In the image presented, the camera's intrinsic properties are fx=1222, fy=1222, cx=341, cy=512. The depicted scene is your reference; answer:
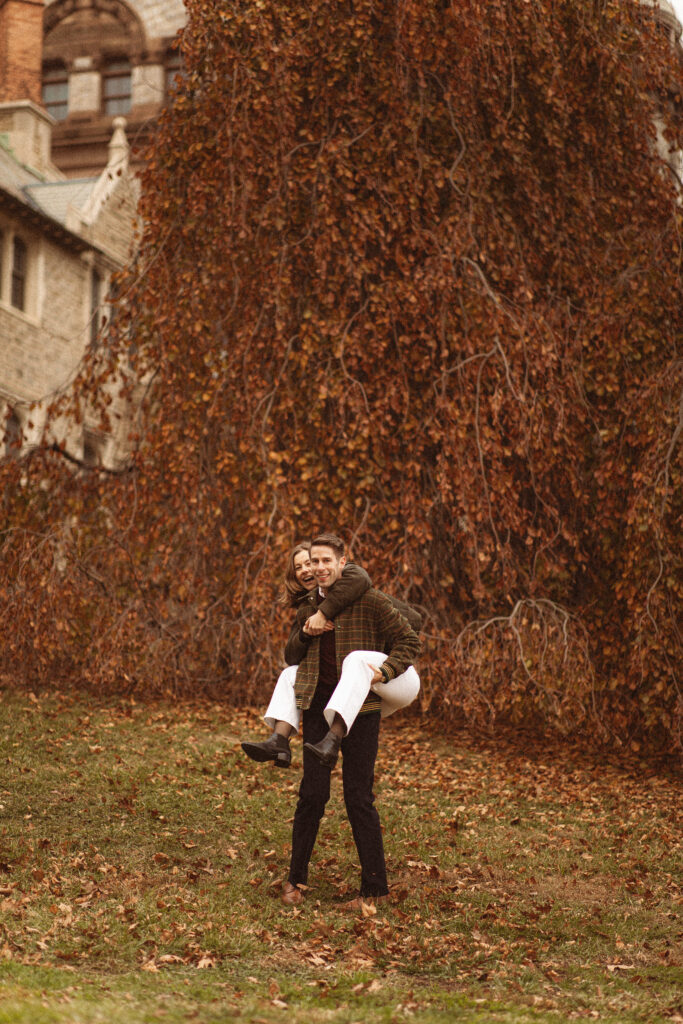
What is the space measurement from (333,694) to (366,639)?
0.37m

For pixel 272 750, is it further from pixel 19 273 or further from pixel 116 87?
pixel 116 87

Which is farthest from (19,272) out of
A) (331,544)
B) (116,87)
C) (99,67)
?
(331,544)

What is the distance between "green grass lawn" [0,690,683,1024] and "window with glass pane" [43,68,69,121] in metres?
28.2

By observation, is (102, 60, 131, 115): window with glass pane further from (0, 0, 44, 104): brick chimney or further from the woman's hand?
the woman's hand

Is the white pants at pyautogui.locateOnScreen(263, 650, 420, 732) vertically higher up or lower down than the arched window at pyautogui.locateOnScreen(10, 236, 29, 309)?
lower down

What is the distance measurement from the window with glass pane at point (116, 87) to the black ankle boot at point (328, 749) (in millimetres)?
31715

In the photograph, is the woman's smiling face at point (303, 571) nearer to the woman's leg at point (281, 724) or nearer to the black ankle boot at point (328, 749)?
the woman's leg at point (281, 724)

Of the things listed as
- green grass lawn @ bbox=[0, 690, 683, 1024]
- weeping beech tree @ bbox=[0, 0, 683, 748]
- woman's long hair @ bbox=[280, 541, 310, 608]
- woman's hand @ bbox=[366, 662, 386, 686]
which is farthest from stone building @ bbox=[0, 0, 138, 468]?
woman's hand @ bbox=[366, 662, 386, 686]

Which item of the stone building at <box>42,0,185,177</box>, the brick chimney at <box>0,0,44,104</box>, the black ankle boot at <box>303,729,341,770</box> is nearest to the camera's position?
the black ankle boot at <box>303,729,341,770</box>

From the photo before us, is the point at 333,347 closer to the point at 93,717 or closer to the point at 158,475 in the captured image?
the point at 158,475

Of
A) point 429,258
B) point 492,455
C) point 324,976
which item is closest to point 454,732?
point 492,455

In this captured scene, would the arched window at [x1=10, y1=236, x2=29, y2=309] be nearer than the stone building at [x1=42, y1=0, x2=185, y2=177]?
Yes

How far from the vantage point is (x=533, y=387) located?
11.3 m

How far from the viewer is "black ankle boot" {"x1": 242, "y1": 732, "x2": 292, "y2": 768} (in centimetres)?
588
